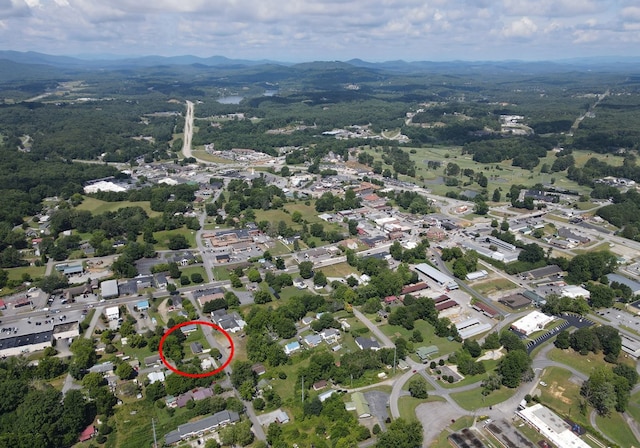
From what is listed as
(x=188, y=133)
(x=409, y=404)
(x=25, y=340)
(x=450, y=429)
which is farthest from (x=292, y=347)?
(x=188, y=133)

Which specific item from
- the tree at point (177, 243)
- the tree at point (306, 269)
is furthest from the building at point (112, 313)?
the tree at point (306, 269)

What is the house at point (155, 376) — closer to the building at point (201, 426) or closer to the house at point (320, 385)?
the building at point (201, 426)

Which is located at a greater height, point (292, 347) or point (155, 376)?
point (292, 347)

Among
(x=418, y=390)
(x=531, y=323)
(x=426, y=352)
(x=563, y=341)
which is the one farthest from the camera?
(x=531, y=323)

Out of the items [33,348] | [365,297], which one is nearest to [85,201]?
[33,348]

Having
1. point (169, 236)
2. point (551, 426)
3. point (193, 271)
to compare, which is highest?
point (169, 236)

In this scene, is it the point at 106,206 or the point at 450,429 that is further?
the point at 106,206

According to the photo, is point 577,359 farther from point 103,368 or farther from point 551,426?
point 103,368
